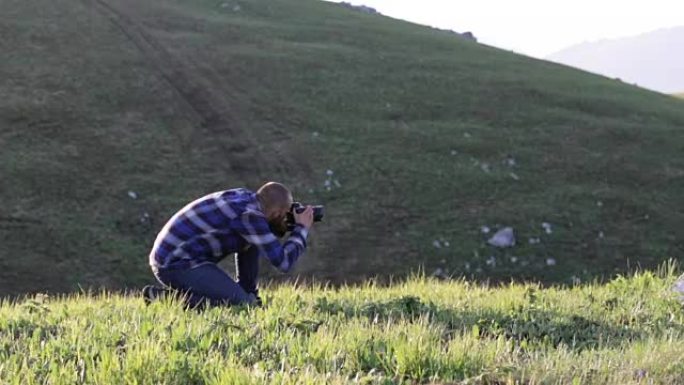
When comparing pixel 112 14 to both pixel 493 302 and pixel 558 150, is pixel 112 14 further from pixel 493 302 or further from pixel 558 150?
pixel 493 302

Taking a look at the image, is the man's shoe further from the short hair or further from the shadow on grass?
the shadow on grass

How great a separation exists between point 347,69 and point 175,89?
10.0 meters

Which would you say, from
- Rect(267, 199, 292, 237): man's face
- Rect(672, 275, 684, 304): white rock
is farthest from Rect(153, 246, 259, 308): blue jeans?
Rect(672, 275, 684, 304): white rock

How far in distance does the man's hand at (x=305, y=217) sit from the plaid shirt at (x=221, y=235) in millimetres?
53

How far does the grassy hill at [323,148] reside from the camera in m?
22.7

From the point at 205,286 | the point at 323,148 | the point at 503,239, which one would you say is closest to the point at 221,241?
the point at 205,286

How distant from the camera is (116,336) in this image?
5.63 m

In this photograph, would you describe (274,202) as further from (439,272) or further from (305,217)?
(439,272)

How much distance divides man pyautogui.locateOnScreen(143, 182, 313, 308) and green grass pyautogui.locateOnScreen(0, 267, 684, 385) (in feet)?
1.46

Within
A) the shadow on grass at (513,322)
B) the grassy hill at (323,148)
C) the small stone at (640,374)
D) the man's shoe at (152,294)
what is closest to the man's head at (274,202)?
the shadow on grass at (513,322)

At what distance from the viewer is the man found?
777cm

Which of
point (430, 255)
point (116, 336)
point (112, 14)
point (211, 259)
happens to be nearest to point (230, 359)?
point (116, 336)

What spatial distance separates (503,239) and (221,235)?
16914 mm

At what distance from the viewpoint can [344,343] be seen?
548cm
